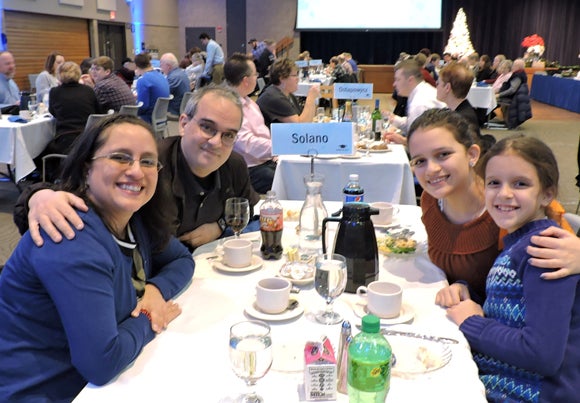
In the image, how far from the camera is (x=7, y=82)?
6.62 meters

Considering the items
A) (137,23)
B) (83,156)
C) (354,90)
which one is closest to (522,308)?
(83,156)

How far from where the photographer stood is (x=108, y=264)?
1144 mm

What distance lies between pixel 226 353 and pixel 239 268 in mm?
512

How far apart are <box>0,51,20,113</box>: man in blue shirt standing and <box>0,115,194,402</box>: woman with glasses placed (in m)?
5.74

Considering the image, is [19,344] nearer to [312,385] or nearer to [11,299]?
[11,299]

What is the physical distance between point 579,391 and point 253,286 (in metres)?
0.87

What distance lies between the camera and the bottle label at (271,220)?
1.78 meters

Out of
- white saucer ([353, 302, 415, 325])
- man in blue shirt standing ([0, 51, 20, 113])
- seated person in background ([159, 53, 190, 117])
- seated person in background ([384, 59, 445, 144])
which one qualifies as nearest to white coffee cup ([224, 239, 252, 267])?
white saucer ([353, 302, 415, 325])

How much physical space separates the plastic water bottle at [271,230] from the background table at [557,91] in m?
11.6

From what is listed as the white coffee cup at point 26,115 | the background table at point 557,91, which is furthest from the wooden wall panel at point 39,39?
the background table at point 557,91

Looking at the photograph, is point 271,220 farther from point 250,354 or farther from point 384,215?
point 250,354

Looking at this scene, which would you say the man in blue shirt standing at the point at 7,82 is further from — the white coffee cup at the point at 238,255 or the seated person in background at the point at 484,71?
the seated person in background at the point at 484,71

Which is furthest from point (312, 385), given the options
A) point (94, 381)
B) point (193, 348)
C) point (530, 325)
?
point (530, 325)

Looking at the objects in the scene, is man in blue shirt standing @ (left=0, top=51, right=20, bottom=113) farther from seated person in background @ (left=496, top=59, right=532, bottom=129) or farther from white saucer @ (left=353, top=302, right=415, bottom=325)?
seated person in background @ (left=496, top=59, right=532, bottom=129)
